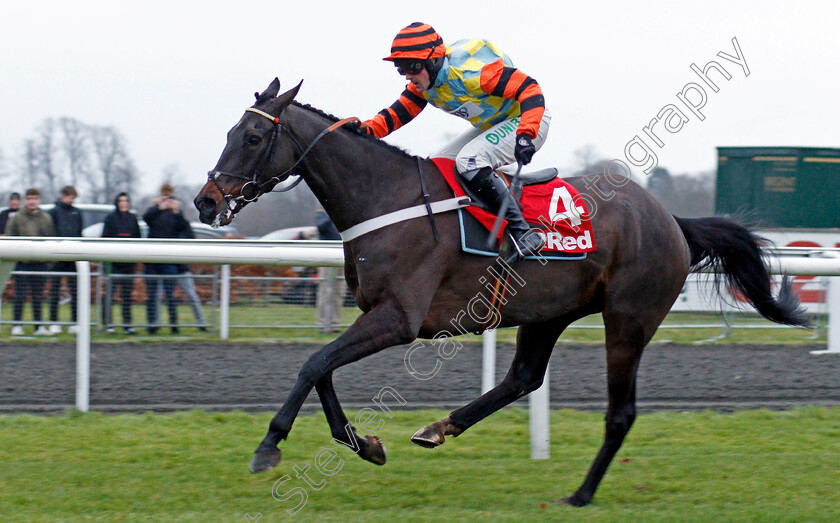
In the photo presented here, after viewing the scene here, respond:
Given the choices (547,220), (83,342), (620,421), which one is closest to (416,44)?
(547,220)

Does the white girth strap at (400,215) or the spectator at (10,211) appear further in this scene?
the spectator at (10,211)

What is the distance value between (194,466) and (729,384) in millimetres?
3959

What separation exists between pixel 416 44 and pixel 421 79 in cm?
19

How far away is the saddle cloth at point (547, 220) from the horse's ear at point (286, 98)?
0.76 meters

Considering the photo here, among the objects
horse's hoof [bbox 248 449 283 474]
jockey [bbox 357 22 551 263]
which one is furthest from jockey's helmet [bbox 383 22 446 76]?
horse's hoof [bbox 248 449 283 474]

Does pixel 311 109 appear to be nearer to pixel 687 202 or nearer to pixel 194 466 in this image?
pixel 194 466

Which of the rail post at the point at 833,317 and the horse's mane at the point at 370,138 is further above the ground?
the horse's mane at the point at 370,138

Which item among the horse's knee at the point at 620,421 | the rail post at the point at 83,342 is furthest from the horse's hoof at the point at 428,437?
the rail post at the point at 83,342

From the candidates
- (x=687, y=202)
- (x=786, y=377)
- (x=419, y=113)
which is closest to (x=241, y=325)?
(x=419, y=113)

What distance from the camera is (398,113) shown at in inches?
169

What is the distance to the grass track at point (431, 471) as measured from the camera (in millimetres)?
3641

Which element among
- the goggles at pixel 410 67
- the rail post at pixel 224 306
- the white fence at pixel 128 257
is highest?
the goggles at pixel 410 67

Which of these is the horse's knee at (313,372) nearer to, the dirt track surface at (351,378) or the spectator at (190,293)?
the dirt track surface at (351,378)

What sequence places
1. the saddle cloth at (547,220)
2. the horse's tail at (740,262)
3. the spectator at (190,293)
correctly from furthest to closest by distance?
1. the spectator at (190,293)
2. the horse's tail at (740,262)
3. the saddle cloth at (547,220)
